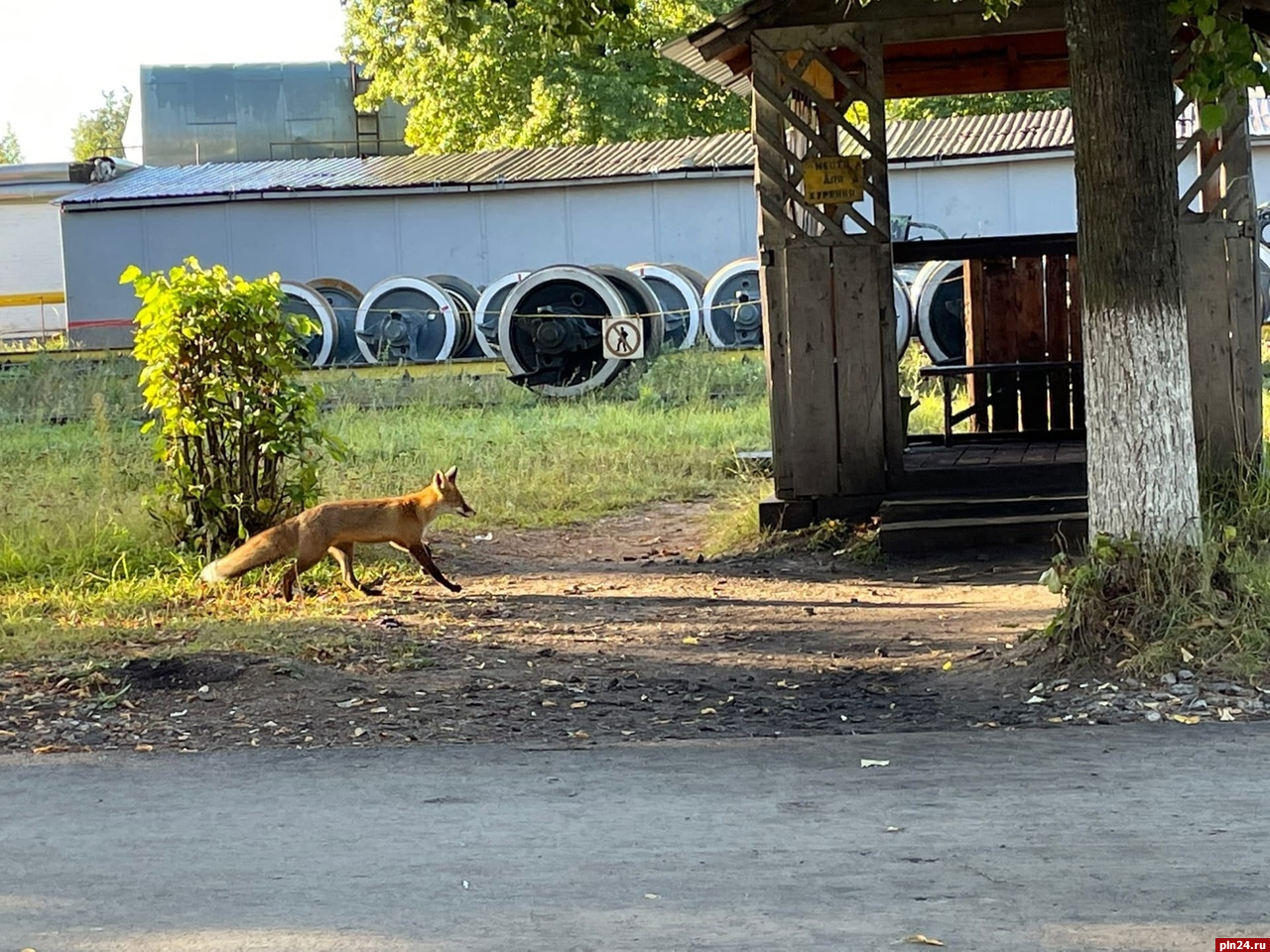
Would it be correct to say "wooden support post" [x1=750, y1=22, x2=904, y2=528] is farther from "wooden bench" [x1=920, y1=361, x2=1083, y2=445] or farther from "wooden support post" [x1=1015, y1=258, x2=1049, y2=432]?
"wooden support post" [x1=1015, y1=258, x2=1049, y2=432]

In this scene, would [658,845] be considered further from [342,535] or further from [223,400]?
[223,400]

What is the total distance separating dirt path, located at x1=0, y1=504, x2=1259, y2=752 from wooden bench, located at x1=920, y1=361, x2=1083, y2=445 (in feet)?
8.71

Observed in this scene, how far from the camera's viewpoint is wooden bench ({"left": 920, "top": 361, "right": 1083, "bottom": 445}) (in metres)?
12.0

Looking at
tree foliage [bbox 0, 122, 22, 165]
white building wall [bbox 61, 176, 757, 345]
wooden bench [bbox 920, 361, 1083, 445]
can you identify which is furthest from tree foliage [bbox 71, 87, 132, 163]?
wooden bench [bbox 920, 361, 1083, 445]

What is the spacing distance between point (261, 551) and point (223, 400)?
3.86ft

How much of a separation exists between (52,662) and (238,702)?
1330 mm

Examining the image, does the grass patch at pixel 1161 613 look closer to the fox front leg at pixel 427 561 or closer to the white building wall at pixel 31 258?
the fox front leg at pixel 427 561

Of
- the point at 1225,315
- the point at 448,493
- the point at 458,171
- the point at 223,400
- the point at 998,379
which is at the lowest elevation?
the point at 448,493

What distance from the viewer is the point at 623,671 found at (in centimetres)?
711

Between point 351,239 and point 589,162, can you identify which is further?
point 351,239

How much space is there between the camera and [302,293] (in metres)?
26.2

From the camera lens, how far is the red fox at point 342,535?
29.7ft

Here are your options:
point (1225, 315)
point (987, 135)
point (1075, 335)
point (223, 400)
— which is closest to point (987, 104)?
point (987, 135)

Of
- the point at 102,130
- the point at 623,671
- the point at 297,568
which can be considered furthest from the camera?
the point at 102,130
